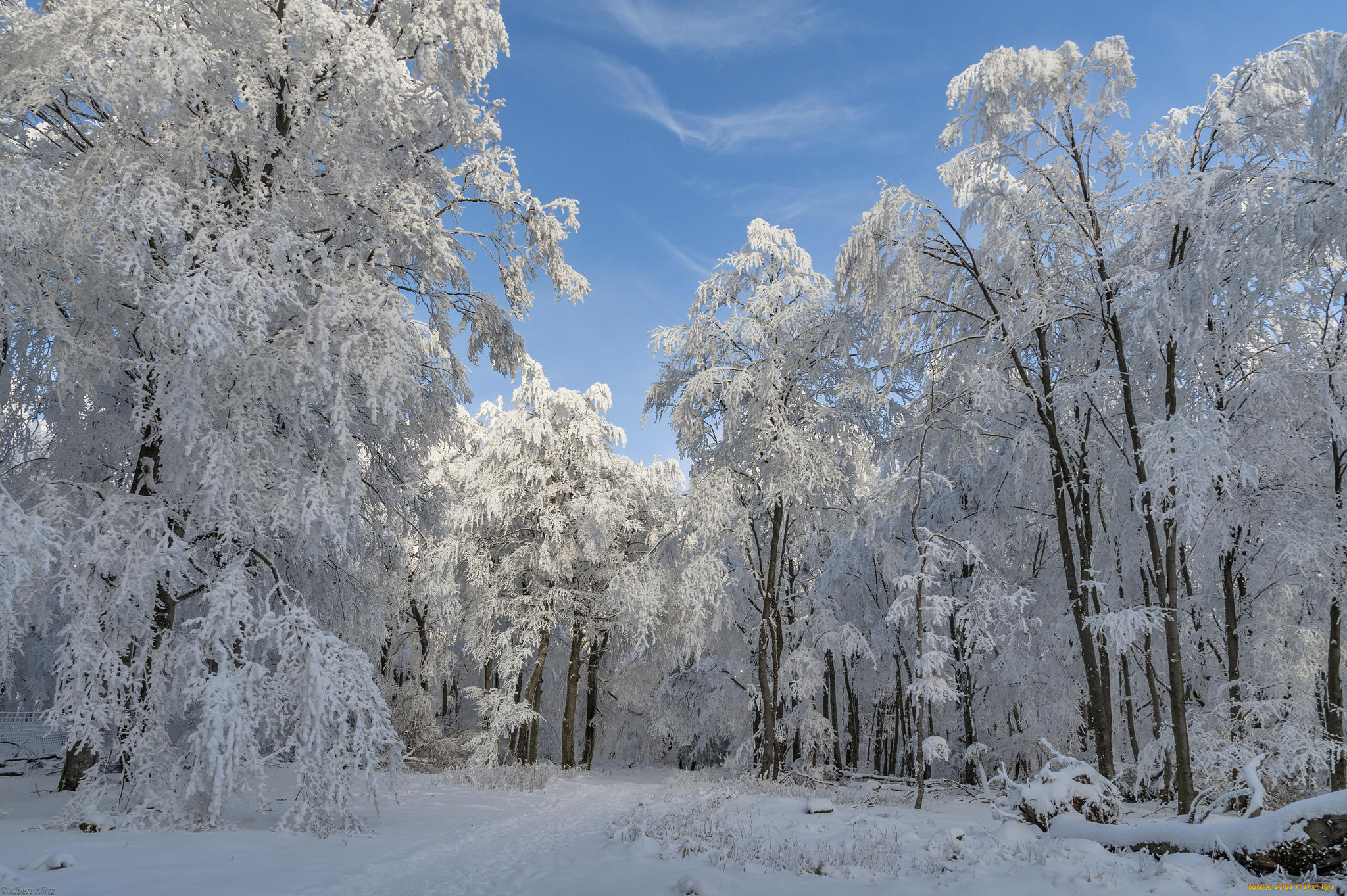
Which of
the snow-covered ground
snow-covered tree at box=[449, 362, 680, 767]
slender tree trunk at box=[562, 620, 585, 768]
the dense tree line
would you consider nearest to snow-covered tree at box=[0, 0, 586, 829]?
the dense tree line

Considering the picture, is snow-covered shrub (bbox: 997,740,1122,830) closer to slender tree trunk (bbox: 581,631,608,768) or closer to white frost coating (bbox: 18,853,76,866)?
white frost coating (bbox: 18,853,76,866)

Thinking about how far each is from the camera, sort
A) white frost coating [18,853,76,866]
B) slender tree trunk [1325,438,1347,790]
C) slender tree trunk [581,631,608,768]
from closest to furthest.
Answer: white frost coating [18,853,76,866] < slender tree trunk [1325,438,1347,790] < slender tree trunk [581,631,608,768]

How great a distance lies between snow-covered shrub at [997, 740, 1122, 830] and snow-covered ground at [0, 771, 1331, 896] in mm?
213

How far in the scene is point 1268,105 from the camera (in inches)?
297

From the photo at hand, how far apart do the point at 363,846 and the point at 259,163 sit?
7.24 metres

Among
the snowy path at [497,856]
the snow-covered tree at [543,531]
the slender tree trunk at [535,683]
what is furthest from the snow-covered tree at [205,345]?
the slender tree trunk at [535,683]

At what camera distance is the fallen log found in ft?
14.3

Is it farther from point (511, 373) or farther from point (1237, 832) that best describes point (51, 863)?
point (1237, 832)

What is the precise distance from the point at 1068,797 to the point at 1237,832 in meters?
1.96

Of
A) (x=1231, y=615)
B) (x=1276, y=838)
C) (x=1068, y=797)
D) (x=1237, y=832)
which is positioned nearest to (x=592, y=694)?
(x=1231, y=615)

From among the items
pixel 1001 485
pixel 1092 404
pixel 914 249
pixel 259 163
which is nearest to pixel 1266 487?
pixel 1092 404

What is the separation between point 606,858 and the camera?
227 inches

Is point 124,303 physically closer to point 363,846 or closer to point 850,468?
point 363,846

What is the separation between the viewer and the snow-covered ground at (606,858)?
469 cm
